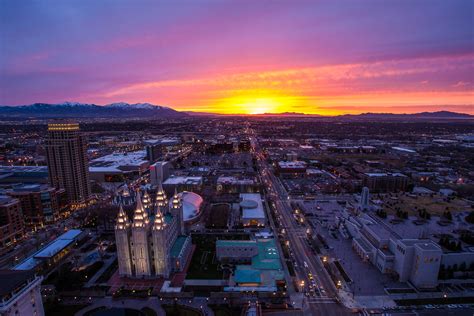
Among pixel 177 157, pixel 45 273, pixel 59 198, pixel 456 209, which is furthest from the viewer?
pixel 177 157

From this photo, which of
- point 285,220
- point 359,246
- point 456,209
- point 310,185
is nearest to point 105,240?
point 285,220

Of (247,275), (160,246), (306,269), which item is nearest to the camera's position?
(247,275)

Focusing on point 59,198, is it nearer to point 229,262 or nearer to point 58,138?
point 58,138

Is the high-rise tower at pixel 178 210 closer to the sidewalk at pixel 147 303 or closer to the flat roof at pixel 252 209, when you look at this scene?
the flat roof at pixel 252 209

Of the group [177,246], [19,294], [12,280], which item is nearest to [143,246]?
[177,246]

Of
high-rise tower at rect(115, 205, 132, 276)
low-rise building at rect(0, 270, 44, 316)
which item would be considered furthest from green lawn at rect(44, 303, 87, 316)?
high-rise tower at rect(115, 205, 132, 276)

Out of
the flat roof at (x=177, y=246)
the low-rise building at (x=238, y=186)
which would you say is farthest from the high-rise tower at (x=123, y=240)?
the low-rise building at (x=238, y=186)

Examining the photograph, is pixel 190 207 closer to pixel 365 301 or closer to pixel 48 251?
pixel 48 251

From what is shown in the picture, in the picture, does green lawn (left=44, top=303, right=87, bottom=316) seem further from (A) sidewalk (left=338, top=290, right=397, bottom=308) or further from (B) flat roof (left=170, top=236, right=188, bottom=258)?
(A) sidewalk (left=338, top=290, right=397, bottom=308)
